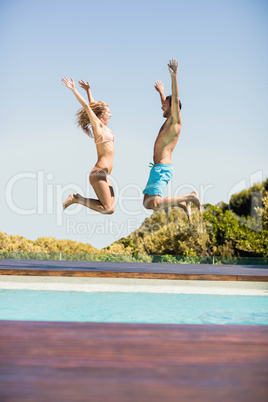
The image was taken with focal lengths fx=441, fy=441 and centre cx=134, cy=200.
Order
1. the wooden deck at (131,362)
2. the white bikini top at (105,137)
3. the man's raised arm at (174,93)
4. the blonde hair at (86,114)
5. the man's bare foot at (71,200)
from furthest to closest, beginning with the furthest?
1. the blonde hair at (86,114)
2. the white bikini top at (105,137)
3. the man's bare foot at (71,200)
4. the man's raised arm at (174,93)
5. the wooden deck at (131,362)

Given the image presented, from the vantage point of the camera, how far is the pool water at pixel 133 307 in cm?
583

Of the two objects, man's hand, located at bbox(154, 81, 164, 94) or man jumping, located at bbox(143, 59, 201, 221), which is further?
man's hand, located at bbox(154, 81, 164, 94)

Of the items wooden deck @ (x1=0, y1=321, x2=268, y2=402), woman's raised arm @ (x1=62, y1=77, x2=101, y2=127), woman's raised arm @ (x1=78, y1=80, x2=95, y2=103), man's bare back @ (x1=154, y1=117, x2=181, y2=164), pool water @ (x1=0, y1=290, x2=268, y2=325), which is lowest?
pool water @ (x1=0, y1=290, x2=268, y2=325)

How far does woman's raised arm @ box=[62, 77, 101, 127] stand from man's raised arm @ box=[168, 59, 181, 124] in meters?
1.05

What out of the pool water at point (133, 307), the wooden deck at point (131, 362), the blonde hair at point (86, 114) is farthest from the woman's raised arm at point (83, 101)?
the wooden deck at point (131, 362)

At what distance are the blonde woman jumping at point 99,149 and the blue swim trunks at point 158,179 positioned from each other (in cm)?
53

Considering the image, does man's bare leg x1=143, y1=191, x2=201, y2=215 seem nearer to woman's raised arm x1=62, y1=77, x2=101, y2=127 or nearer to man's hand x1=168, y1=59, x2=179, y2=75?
woman's raised arm x1=62, y1=77, x2=101, y2=127

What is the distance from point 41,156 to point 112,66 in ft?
17.7

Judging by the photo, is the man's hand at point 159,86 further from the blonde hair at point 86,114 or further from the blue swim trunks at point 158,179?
the blue swim trunks at point 158,179

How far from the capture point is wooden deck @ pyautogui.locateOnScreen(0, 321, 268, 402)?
1296 mm

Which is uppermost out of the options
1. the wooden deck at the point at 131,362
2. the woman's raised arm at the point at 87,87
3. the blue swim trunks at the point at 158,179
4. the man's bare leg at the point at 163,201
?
the woman's raised arm at the point at 87,87

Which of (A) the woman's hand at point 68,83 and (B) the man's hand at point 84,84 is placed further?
(B) the man's hand at point 84,84

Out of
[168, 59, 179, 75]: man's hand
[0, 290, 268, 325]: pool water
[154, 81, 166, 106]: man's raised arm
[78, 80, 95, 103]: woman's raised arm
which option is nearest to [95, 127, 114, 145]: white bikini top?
[78, 80, 95, 103]: woman's raised arm

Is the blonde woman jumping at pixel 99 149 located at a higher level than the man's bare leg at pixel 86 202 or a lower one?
higher
